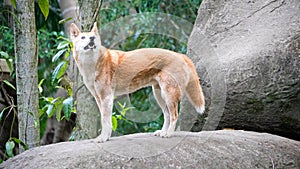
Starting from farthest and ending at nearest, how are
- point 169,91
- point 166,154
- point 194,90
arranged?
point 194,90
point 169,91
point 166,154

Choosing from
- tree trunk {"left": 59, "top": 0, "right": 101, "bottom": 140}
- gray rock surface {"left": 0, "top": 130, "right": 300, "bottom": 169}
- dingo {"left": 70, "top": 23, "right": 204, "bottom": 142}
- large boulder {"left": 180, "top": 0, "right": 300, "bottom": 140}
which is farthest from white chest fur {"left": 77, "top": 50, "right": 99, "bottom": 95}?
large boulder {"left": 180, "top": 0, "right": 300, "bottom": 140}

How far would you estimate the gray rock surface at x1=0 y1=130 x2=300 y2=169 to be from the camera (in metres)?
2.28

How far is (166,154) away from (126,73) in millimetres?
502

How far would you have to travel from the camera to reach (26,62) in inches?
111

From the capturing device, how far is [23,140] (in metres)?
2.88

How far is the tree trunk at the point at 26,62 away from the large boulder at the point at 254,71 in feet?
3.92

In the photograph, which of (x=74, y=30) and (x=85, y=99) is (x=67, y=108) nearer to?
(x=85, y=99)

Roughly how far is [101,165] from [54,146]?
46 centimetres

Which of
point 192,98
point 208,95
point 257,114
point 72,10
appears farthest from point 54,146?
point 72,10

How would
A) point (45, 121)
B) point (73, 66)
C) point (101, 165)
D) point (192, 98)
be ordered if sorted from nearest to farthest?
point (101, 165)
point (192, 98)
point (73, 66)
point (45, 121)

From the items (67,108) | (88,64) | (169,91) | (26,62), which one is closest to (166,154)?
(169,91)

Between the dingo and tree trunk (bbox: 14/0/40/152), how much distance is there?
57cm

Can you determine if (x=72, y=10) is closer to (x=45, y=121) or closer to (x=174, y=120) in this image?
(x=45, y=121)

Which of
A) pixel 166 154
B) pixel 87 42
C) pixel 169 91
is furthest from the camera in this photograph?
pixel 169 91
